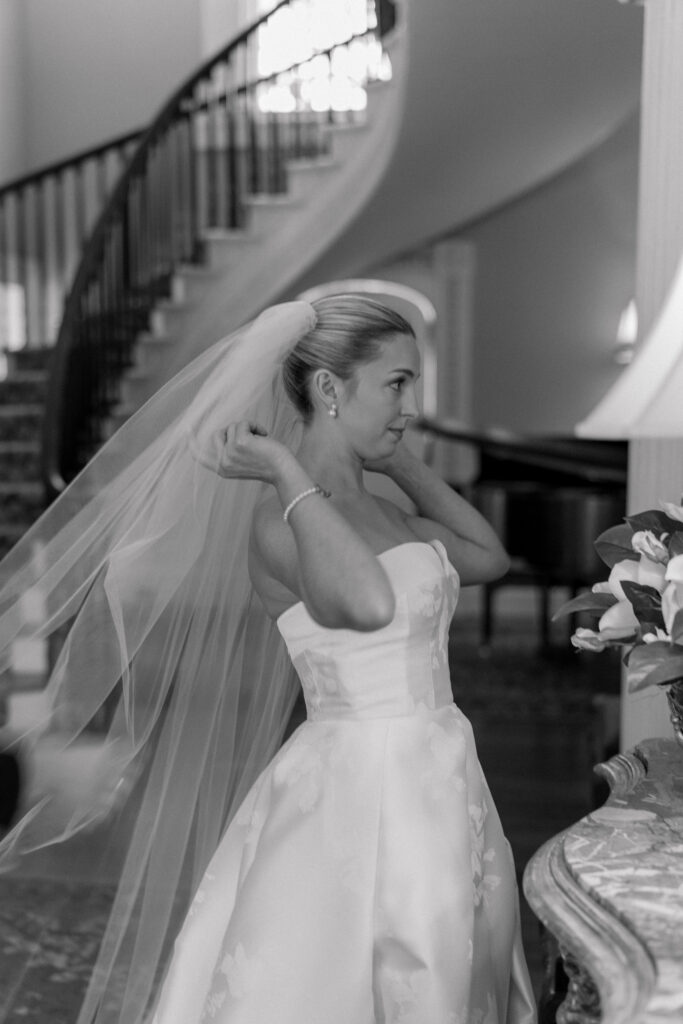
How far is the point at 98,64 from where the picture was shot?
34.3 feet

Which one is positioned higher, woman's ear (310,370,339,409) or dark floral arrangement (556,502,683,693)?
woman's ear (310,370,339,409)

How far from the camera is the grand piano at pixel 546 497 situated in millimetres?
6359

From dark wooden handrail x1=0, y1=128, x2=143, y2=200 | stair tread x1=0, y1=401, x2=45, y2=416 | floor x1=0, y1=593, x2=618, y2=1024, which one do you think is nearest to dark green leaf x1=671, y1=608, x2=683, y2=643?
floor x1=0, y1=593, x2=618, y2=1024

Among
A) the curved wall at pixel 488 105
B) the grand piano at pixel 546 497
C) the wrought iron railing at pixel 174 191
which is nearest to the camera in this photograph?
the wrought iron railing at pixel 174 191

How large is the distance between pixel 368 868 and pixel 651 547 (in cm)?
61

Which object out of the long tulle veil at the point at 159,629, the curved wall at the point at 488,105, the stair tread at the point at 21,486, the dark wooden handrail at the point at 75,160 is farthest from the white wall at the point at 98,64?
the long tulle veil at the point at 159,629

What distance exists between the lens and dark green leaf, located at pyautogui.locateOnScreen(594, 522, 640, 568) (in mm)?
1575

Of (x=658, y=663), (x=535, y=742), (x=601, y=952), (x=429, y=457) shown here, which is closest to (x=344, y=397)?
(x=658, y=663)

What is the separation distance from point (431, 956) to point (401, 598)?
1.59 feet

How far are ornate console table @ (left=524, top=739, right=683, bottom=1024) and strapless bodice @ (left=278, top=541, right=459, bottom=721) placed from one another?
31 cm

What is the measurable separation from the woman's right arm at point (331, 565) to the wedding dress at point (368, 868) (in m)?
0.14

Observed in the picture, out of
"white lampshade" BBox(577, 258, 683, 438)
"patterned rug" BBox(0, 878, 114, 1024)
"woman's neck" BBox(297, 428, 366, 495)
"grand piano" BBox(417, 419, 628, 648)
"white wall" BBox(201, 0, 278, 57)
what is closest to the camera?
"white lampshade" BBox(577, 258, 683, 438)

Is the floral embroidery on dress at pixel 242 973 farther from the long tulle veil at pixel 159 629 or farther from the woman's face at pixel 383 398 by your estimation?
the woman's face at pixel 383 398

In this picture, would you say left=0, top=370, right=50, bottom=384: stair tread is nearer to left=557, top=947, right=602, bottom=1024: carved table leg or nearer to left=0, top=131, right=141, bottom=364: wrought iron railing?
left=0, top=131, right=141, bottom=364: wrought iron railing
